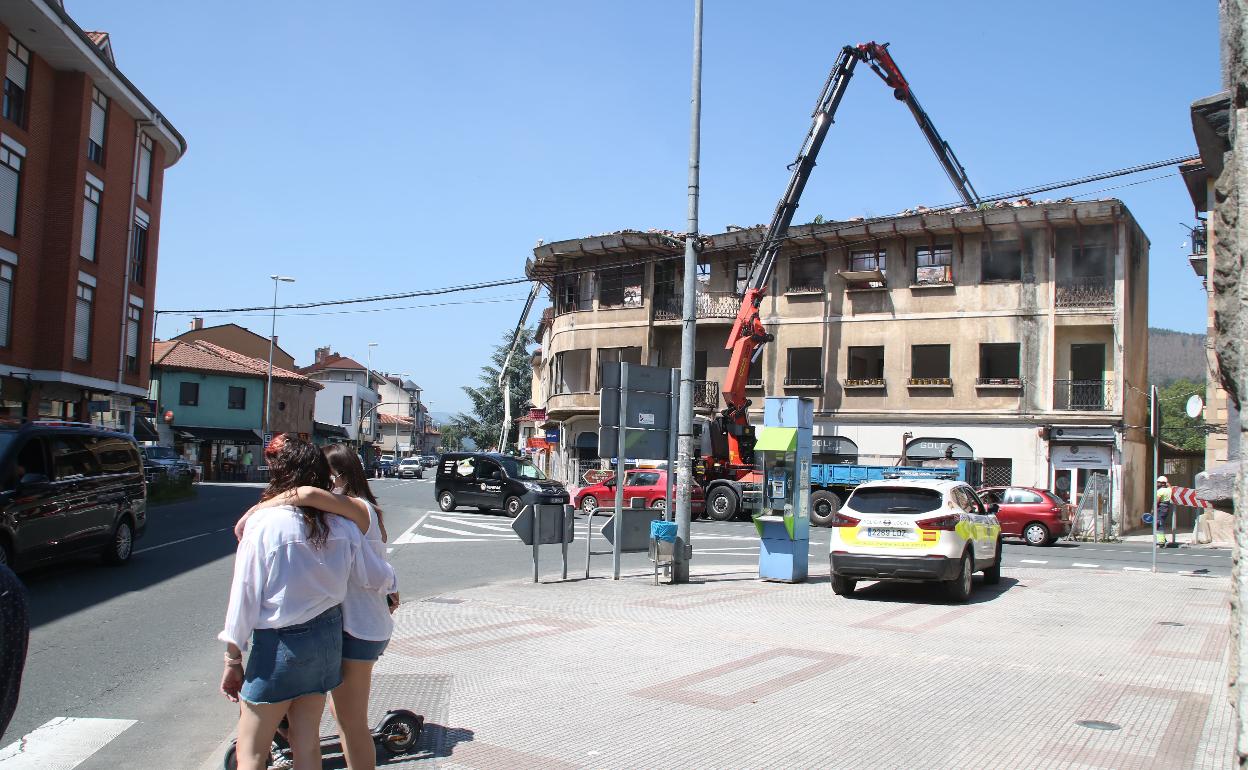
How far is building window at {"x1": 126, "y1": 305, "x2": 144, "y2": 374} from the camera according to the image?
33.7 metres

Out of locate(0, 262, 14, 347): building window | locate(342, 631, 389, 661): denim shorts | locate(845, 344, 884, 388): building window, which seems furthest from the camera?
locate(845, 344, 884, 388): building window

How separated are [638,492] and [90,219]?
18.4 m

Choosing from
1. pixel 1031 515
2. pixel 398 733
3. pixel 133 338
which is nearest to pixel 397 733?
pixel 398 733

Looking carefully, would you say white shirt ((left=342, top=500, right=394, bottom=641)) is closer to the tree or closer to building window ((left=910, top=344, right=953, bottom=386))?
building window ((left=910, top=344, right=953, bottom=386))

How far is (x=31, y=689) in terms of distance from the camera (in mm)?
7047

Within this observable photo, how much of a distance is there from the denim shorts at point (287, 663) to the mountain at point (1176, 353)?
169m

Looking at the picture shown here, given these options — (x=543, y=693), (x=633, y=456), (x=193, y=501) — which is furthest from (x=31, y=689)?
(x=193, y=501)

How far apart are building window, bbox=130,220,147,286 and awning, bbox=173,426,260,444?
22823mm

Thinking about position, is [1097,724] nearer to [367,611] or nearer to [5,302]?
[367,611]

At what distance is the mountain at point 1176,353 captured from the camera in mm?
158450

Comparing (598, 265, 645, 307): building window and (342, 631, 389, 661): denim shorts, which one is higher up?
(598, 265, 645, 307): building window

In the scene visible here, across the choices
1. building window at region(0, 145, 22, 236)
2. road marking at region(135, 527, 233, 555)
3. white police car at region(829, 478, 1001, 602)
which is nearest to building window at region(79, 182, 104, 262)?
building window at region(0, 145, 22, 236)

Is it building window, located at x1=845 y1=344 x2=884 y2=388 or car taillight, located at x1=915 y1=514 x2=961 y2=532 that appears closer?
car taillight, located at x1=915 y1=514 x2=961 y2=532

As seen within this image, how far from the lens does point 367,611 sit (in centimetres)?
455
